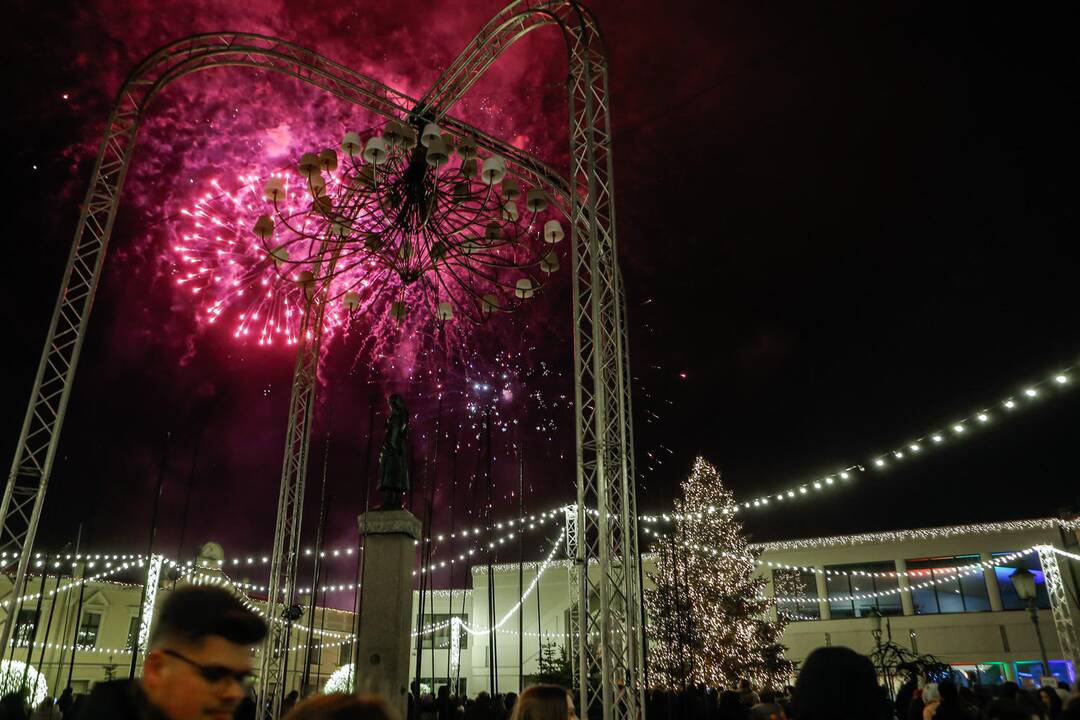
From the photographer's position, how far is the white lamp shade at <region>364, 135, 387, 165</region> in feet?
30.2

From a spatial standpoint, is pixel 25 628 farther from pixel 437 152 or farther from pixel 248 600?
pixel 437 152

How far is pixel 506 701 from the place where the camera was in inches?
394

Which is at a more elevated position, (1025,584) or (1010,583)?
(1010,583)

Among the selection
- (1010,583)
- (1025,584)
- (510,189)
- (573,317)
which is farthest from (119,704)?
(1010,583)

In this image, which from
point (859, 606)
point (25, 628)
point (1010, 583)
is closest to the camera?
point (25, 628)

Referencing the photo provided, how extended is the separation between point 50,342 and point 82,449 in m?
13.7

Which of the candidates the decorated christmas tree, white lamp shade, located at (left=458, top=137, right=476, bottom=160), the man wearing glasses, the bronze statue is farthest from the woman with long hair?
Answer: the decorated christmas tree

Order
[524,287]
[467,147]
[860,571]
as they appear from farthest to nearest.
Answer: [860,571] → [524,287] → [467,147]

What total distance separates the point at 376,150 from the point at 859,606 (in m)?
25.0

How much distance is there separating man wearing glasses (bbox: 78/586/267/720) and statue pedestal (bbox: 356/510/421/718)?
30.3 ft

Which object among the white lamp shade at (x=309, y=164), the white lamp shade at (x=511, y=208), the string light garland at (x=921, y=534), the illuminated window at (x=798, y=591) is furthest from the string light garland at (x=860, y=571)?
the white lamp shade at (x=309, y=164)

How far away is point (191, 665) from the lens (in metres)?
1.68

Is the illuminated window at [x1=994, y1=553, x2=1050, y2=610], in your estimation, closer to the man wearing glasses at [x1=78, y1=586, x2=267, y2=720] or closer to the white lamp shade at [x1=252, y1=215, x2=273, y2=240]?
the white lamp shade at [x1=252, y1=215, x2=273, y2=240]

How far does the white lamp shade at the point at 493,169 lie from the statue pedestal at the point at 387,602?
17.0 feet
